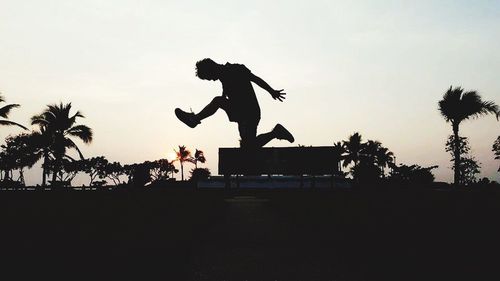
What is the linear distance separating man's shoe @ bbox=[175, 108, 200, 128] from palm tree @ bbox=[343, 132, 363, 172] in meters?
68.8

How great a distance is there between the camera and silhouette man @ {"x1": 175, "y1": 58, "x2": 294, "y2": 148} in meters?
7.23

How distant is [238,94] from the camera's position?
7273 mm

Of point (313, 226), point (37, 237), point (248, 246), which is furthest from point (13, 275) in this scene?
point (313, 226)

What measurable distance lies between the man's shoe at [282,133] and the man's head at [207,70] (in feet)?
4.50

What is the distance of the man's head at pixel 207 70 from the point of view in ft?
24.0

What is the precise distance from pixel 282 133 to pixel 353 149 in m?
68.6

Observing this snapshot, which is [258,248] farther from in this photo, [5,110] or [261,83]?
[5,110]

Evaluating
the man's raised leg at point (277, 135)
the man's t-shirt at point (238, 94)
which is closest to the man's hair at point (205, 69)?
the man's t-shirt at point (238, 94)

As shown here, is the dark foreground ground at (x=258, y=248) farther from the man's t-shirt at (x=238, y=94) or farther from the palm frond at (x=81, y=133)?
the palm frond at (x=81, y=133)

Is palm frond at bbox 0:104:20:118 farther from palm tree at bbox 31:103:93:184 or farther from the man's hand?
the man's hand

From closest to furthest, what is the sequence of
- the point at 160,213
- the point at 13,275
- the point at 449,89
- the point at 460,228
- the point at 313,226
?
the point at 13,275
the point at 460,228
the point at 313,226
the point at 160,213
the point at 449,89

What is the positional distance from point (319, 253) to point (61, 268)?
7.15 ft

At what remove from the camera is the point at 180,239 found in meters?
4.71

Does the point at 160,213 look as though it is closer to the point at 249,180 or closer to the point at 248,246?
the point at 248,246
